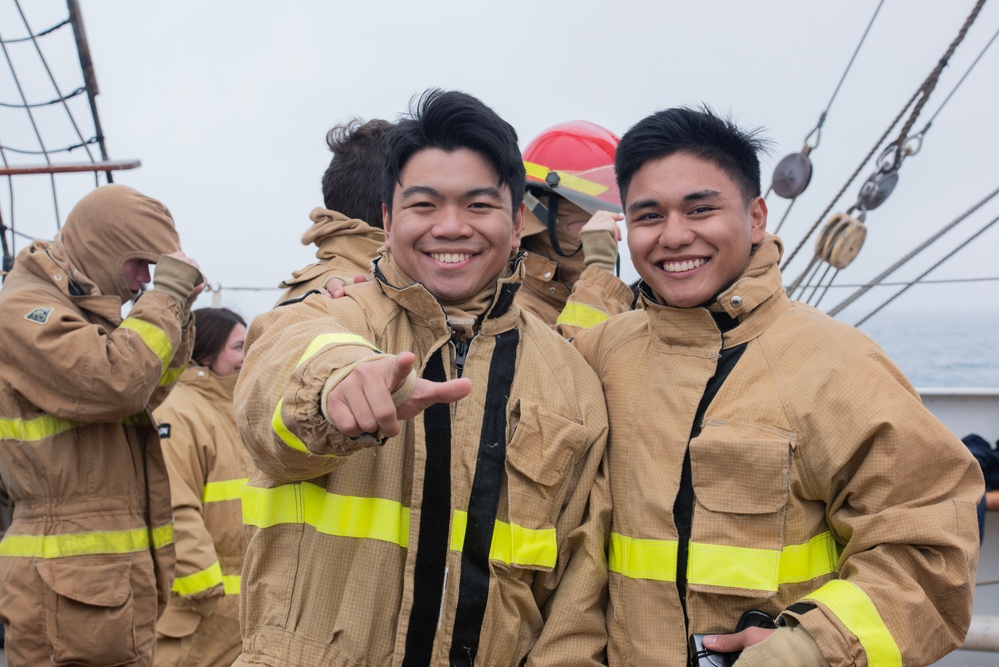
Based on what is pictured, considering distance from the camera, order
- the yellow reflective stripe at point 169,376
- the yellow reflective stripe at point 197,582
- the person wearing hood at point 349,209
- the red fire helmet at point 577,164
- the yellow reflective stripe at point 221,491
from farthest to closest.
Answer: the yellow reflective stripe at point 221,491
the yellow reflective stripe at point 197,582
the yellow reflective stripe at point 169,376
the red fire helmet at point 577,164
the person wearing hood at point 349,209

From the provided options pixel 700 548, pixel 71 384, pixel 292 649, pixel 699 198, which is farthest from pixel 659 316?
pixel 71 384

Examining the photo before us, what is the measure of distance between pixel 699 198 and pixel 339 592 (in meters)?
1.24

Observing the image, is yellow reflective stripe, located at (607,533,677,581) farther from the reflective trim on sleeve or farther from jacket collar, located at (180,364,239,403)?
jacket collar, located at (180,364,239,403)

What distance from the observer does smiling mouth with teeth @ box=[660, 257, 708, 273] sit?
2.26 metres

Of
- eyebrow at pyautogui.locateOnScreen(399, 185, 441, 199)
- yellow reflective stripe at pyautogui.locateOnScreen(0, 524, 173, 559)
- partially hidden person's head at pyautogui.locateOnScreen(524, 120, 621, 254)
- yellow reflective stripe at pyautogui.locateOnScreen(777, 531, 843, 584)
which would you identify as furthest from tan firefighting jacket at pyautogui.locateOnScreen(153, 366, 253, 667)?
yellow reflective stripe at pyautogui.locateOnScreen(777, 531, 843, 584)

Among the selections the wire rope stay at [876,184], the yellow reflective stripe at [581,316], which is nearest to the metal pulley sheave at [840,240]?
the wire rope stay at [876,184]

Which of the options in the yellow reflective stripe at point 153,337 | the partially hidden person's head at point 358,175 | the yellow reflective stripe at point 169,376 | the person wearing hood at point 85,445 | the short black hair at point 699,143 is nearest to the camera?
the short black hair at point 699,143

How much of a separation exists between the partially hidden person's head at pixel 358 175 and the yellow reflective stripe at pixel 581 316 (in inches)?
29.5

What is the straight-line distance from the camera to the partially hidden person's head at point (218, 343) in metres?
5.08

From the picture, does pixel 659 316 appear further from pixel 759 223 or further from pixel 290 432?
pixel 290 432

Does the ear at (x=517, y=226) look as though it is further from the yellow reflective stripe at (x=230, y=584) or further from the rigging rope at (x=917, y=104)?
the yellow reflective stripe at (x=230, y=584)

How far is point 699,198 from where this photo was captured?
2246 mm

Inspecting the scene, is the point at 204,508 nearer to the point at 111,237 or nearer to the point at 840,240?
the point at 111,237

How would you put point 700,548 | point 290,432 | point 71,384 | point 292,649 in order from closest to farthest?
point 290,432
point 292,649
point 700,548
point 71,384
